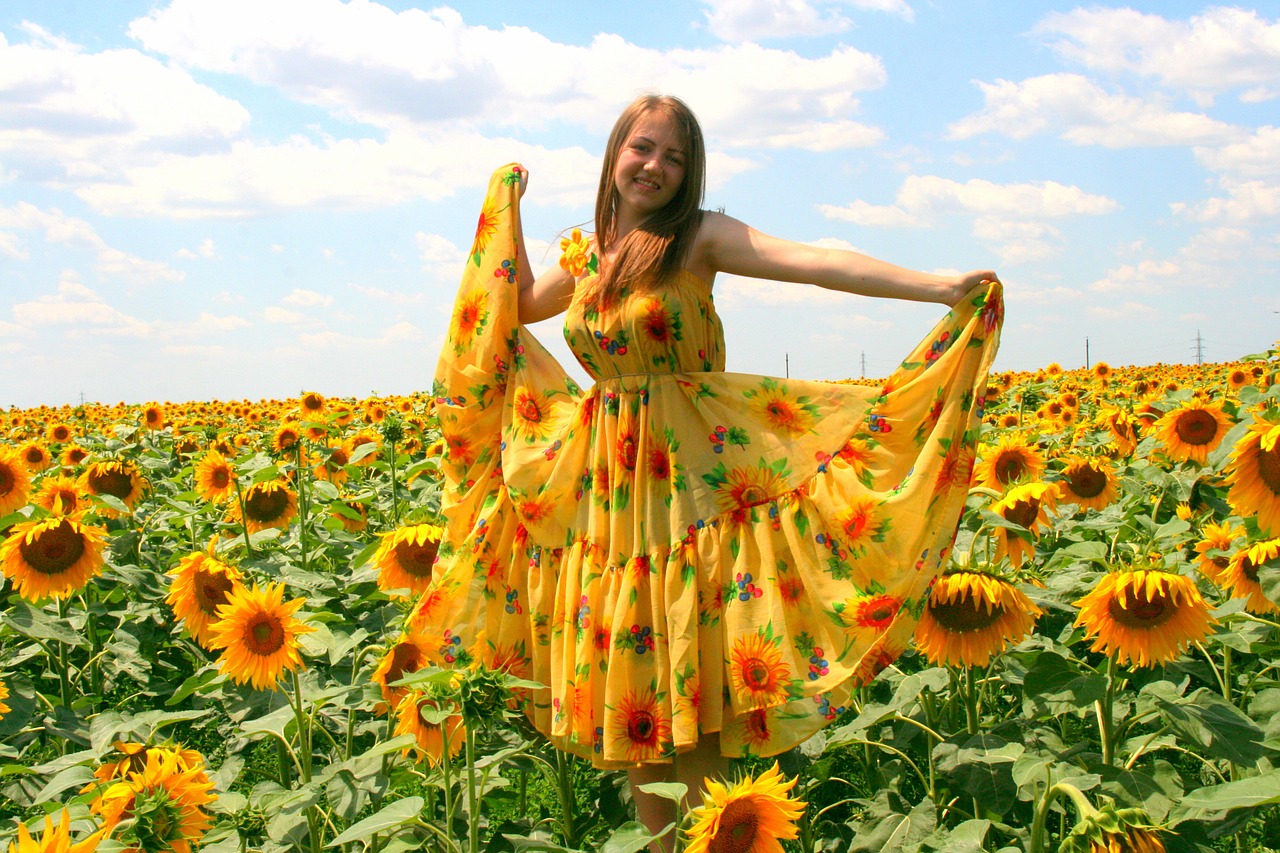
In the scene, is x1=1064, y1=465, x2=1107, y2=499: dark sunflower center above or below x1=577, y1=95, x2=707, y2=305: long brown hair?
below

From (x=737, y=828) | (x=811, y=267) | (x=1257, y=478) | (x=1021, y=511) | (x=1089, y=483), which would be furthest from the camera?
(x=1089, y=483)

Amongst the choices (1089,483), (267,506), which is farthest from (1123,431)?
(267,506)

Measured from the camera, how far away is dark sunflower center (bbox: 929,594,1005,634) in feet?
7.55

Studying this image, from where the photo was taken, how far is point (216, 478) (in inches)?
157

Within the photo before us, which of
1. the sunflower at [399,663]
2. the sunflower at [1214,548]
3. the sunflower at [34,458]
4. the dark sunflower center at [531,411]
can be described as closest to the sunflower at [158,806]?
the sunflower at [399,663]

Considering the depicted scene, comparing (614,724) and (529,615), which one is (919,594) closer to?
(614,724)

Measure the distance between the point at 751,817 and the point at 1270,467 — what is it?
153 centimetres

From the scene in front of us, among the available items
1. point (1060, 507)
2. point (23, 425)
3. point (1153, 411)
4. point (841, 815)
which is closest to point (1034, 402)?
point (1153, 411)

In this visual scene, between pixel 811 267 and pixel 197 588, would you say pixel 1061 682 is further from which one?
pixel 197 588

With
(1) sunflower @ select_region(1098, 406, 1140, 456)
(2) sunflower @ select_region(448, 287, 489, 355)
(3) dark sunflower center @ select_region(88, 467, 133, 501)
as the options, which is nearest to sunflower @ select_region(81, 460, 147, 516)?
(3) dark sunflower center @ select_region(88, 467, 133, 501)

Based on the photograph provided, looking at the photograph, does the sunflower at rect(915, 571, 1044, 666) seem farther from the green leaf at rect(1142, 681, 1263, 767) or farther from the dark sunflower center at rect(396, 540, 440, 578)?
the dark sunflower center at rect(396, 540, 440, 578)

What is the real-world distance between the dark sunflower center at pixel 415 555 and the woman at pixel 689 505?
95 millimetres

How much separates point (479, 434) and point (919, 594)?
1250 mm

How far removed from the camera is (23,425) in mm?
8836
